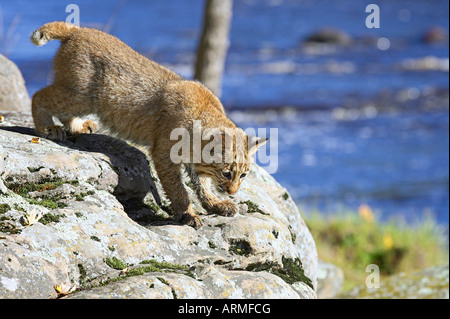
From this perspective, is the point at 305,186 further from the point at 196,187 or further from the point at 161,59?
the point at 161,59

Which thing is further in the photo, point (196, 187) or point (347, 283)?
point (347, 283)

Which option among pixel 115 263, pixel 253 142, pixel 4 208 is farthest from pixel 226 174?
Result: pixel 4 208

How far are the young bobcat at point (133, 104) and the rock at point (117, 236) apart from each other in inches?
6.8

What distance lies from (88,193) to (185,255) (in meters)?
0.87

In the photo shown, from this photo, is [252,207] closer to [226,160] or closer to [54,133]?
[226,160]

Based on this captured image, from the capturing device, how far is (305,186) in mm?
15422

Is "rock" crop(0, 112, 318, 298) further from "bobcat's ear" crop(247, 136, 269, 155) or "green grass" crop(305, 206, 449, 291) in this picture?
"green grass" crop(305, 206, 449, 291)

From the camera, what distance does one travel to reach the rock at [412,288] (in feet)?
22.7

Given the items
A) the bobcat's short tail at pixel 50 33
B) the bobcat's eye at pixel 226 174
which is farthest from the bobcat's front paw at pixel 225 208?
the bobcat's short tail at pixel 50 33

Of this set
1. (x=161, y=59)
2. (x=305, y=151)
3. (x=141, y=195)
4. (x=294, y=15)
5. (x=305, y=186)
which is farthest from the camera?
(x=294, y=15)

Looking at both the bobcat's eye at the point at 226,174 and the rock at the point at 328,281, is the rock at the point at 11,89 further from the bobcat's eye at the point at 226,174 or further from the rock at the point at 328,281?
the rock at the point at 328,281

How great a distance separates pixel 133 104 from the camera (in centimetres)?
582

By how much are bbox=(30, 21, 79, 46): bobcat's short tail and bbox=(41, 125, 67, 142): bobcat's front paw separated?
0.90 metres
